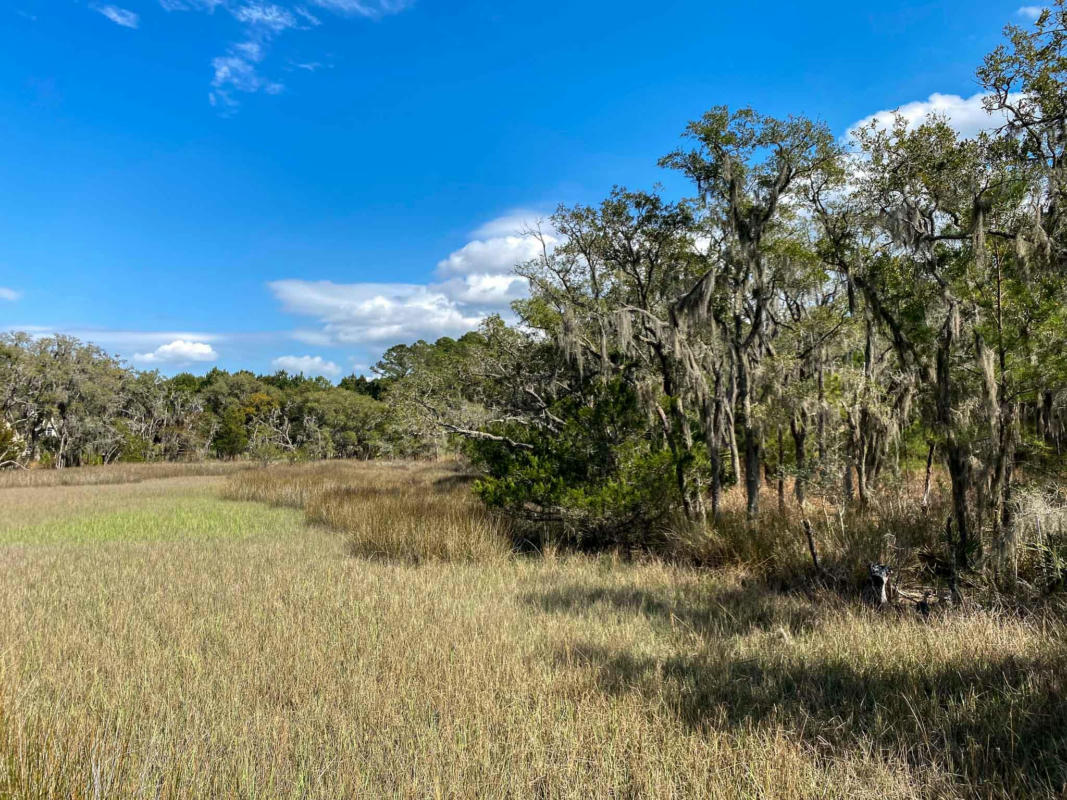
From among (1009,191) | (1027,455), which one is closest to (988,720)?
(1009,191)

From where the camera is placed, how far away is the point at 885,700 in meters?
3.67

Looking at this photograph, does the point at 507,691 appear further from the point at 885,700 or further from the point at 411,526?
the point at 411,526

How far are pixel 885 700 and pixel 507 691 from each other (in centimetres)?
242

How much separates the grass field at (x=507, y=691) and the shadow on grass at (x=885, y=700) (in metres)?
0.02

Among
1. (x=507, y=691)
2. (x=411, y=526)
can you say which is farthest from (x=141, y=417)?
(x=507, y=691)

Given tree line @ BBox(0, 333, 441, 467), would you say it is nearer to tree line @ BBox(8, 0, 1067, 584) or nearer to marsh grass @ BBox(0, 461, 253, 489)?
marsh grass @ BBox(0, 461, 253, 489)

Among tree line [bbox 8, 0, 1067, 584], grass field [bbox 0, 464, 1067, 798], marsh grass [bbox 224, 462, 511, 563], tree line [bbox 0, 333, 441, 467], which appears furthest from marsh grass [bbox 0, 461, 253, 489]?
grass field [bbox 0, 464, 1067, 798]

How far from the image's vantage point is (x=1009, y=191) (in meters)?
7.16

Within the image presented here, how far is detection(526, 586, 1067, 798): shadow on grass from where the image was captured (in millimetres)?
3000

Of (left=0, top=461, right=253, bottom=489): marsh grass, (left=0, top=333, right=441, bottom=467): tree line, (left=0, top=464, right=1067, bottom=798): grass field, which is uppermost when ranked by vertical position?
(left=0, top=333, right=441, bottom=467): tree line

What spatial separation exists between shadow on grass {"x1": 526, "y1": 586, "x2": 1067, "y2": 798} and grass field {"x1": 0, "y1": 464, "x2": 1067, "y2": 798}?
0.02 meters

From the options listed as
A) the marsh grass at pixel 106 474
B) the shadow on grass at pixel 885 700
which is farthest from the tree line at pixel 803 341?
the marsh grass at pixel 106 474

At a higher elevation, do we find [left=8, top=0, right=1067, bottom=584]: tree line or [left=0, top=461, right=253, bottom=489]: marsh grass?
[left=8, top=0, right=1067, bottom=584]: tree line

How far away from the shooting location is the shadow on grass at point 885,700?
300cm
